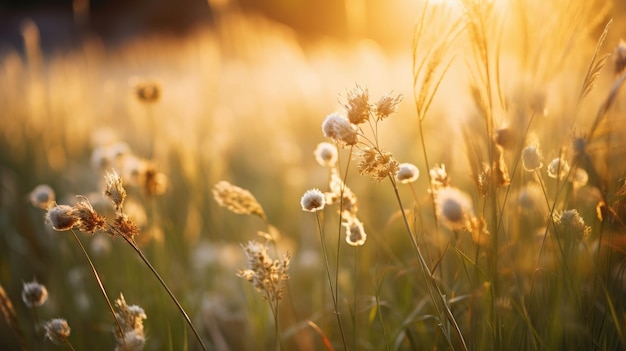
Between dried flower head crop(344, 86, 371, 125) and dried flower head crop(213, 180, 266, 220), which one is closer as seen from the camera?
dried flower head crop(344, 86, 371, 125)

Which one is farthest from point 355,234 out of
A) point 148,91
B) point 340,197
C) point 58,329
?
point 148,91

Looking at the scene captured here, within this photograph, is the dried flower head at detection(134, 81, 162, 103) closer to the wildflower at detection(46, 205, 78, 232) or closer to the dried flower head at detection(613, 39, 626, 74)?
the wildflower at detection(46, 205, 78, 232)

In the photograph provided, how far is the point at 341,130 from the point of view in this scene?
0.76 meters

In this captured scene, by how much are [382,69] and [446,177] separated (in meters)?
2.70

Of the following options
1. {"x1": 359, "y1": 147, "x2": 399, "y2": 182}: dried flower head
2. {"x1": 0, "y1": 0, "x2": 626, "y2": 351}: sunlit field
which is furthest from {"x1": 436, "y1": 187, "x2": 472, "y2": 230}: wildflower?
{"x1": 359, "y1": 147, "x2": 399, "y2": 182}: dried flower head

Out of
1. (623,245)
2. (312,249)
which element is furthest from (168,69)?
(623,245)

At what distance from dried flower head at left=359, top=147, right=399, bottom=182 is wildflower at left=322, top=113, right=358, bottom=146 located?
0.04m

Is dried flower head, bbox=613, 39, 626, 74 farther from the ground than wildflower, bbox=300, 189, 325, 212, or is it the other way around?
dried flower head, bbox=613, 39, 626, 74

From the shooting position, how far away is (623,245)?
42.2 inches

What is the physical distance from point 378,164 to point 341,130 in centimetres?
7

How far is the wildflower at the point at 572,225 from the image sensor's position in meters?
0.86

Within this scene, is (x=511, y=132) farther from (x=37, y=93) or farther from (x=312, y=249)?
(x=37, y=93)

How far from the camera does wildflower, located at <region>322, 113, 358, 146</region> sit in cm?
76

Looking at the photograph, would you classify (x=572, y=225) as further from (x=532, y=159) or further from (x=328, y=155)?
(x=328, y=155)
